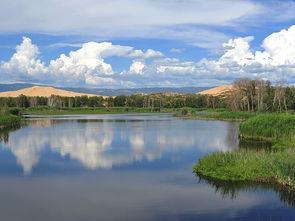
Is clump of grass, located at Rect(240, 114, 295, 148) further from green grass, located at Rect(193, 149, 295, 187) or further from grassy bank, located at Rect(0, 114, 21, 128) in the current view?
grassy bank, located at Rect(0, 114, 21, 128)

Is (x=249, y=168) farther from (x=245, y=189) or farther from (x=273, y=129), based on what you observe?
(x=273, y=129)

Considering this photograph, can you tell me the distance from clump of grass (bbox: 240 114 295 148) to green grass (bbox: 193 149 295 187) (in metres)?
8.67

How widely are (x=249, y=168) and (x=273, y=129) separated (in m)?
14.1

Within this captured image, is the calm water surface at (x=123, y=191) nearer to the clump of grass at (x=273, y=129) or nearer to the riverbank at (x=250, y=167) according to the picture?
the riverbank at (x=250, y=167)

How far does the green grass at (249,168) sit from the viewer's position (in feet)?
46.4

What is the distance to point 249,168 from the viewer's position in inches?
603

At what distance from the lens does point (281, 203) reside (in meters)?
12.5

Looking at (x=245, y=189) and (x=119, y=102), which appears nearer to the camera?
(x=245, y=189)

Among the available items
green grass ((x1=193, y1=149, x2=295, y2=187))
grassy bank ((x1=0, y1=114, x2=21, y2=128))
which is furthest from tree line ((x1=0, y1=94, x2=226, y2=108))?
green grass ((x1=193, y1=149, x2=295, y2=187))

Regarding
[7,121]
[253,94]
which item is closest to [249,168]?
[7,121]

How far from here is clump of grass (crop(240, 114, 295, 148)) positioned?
83.9 feet

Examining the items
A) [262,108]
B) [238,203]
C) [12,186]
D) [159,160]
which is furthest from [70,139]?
[262,108]

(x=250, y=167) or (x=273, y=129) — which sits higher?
(x=273, y=129)

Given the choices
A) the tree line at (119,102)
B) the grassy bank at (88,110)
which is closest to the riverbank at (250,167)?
the grassy bank at (88,110)
